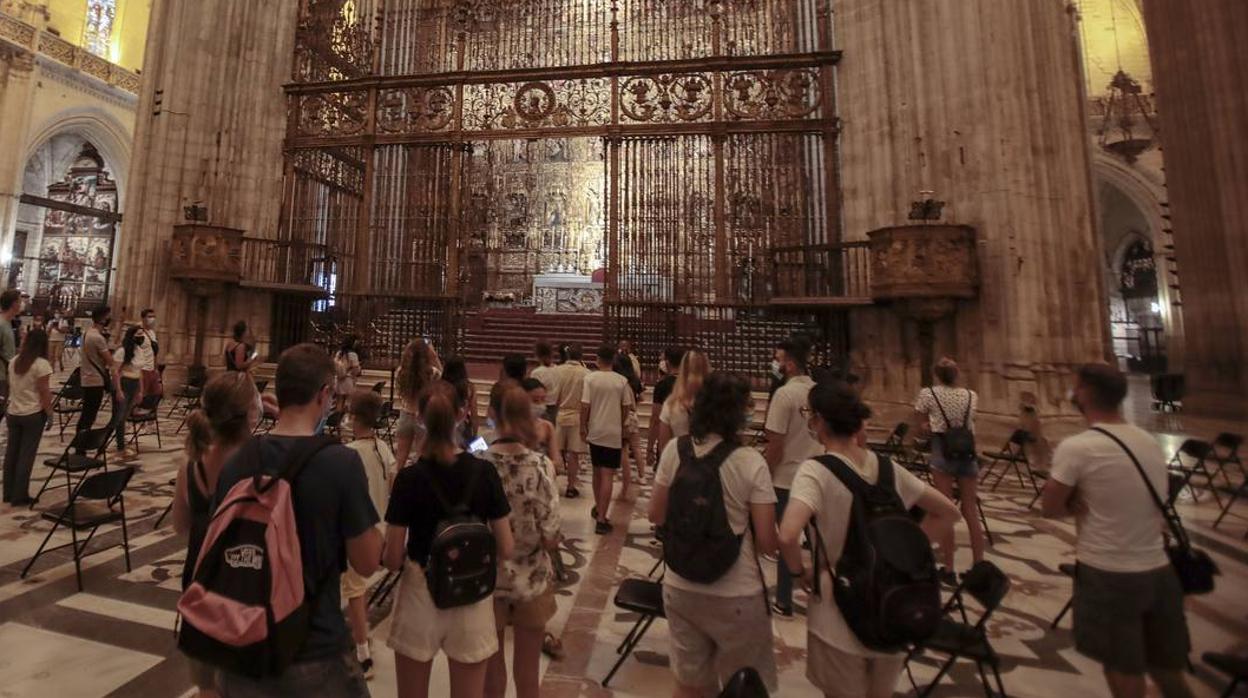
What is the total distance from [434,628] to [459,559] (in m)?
0.34

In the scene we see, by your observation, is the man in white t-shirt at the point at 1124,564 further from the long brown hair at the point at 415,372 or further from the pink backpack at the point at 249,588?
the long brown hair at the point at 415,372

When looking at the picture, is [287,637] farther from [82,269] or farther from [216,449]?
[82,269]

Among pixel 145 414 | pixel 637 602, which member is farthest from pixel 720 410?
pixel 145 414

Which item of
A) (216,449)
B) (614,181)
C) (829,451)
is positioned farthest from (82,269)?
(829,451)

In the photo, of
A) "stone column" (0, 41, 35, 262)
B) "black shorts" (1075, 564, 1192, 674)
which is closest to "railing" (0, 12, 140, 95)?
"stone column" (0, 41, 35, 262)

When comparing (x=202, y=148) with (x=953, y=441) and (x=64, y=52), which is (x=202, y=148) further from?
(x=64, y=52)

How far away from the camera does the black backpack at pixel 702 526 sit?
6.02 feet

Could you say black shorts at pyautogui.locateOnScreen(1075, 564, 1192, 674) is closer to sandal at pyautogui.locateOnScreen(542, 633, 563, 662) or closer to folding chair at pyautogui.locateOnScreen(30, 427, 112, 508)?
sandal at pyautogui.locateOnScreen(542, 633, 563, 662)

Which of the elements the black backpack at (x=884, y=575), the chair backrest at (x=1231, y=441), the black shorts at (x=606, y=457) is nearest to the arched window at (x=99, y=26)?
the black shorts at (x=606, y=457)

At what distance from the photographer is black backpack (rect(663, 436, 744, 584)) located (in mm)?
1835

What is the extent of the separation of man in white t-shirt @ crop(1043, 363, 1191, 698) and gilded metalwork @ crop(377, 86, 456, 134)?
39.5 feet

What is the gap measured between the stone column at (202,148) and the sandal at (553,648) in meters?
11.0

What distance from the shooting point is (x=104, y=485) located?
324 centimetres

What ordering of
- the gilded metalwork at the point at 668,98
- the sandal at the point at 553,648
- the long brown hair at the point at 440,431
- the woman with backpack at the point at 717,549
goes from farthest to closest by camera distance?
1. the gilded metalwork at the point at 668,98
2. the sandal at the point at 553,648
3. the woman with backpack at the point at 717,549
4. the long brown hair at the point at 440,431
